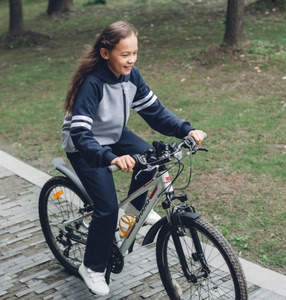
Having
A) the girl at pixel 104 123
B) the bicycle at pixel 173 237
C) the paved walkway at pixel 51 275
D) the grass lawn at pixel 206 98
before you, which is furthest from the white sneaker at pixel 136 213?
the grass lawn at pixel 206 98

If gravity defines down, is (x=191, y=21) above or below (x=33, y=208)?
below

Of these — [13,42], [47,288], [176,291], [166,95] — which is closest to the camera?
[176,291]

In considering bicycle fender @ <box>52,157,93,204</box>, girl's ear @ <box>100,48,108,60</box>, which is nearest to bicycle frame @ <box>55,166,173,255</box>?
bicycle fender @ <box>52,157,93,204</box>

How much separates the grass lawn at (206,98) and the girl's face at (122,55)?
6.27 feet

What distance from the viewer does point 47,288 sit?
182 inches

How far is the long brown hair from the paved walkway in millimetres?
1381

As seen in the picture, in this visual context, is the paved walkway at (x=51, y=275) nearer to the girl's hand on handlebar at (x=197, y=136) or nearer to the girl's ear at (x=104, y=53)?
the girl's hand on handlebar at (x=197, y=136)

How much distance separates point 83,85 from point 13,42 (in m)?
12.1

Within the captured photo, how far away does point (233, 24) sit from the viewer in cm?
1105

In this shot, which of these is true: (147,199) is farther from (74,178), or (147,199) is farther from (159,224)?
(74,178)

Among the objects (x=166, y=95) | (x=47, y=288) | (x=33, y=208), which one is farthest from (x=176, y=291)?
(x=166, y=95)

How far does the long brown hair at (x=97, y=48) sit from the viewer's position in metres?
3.90

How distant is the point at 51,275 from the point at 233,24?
289 inches

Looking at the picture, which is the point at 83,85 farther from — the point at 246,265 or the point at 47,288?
the point at 246,265
